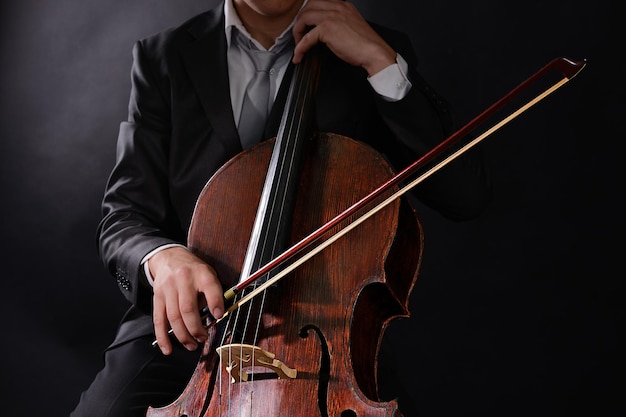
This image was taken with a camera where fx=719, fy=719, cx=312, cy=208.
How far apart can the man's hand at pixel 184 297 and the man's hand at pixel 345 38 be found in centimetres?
43

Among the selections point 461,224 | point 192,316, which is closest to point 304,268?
point 192,316

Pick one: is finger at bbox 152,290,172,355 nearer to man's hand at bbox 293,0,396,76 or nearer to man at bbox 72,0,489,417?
man at bbox 72,0,489,417

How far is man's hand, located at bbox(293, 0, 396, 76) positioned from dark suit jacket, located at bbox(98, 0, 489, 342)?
0.06 meters

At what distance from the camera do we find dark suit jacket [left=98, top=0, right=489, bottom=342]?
1.18m

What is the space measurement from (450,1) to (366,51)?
18.1 inches

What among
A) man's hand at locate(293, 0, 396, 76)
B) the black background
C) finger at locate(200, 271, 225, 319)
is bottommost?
the black background

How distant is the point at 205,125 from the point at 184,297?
44 cm

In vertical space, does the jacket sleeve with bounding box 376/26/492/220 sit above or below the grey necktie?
below

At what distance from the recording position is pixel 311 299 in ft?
2.97

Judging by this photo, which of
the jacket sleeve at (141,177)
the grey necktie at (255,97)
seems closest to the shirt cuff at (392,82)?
the grey necktie at (255,97)

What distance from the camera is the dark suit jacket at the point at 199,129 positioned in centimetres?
118

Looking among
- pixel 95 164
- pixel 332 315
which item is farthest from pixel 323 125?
pixel 95 164

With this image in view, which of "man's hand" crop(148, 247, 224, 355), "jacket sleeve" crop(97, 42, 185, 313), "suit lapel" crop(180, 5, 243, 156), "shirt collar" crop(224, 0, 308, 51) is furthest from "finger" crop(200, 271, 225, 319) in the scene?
"shirt collar" crop(224, 0, 308, 51)

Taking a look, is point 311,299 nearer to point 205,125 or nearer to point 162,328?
point 162,328
